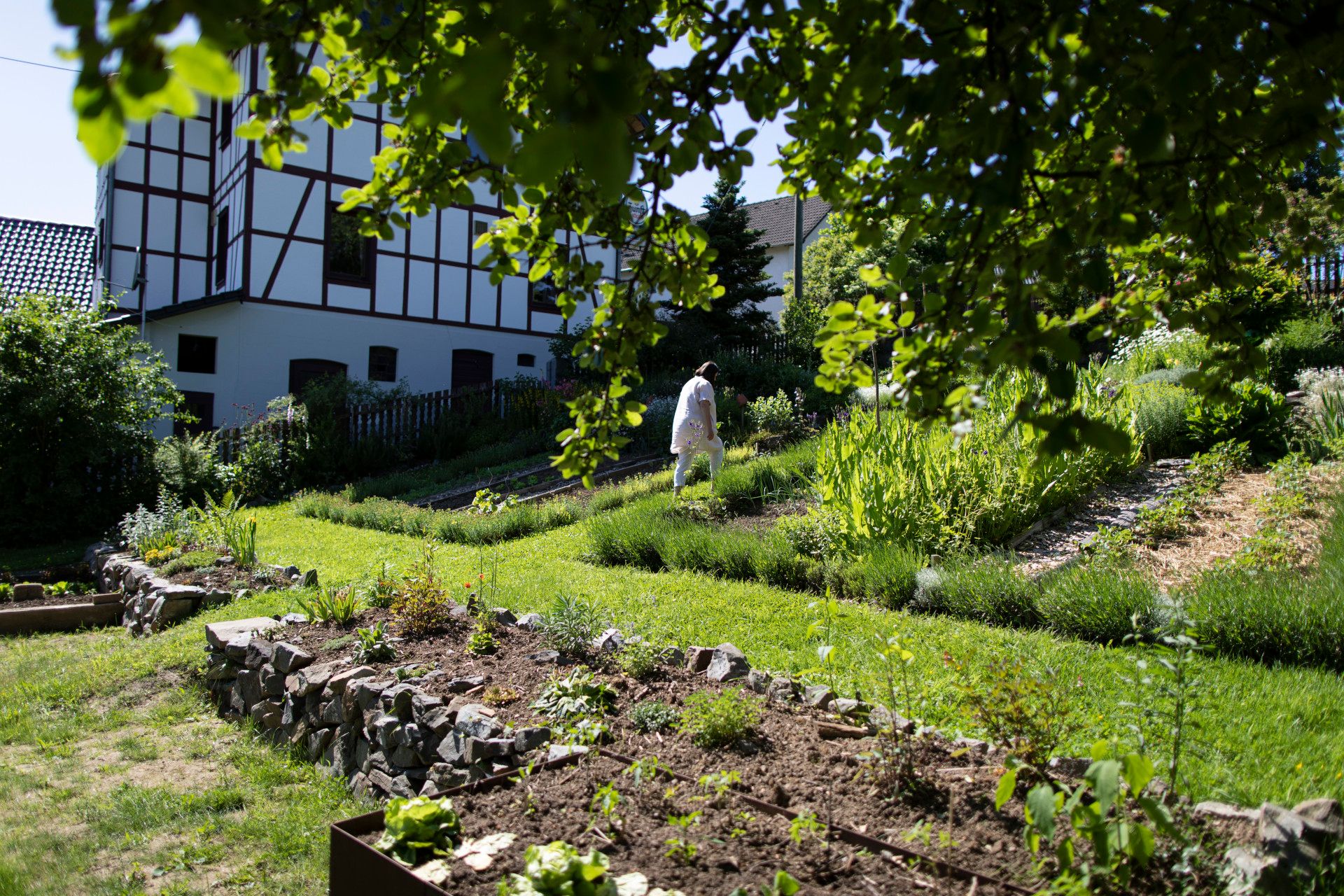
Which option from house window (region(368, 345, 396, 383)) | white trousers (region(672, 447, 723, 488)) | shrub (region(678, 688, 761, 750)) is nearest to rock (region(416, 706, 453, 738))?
shrub (region(678, 688, 761, 750))

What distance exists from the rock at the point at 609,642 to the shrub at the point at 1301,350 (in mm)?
8279

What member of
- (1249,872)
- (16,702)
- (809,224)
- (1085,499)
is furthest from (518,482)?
(809,224)

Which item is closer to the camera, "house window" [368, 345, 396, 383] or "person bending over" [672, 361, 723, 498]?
"person bending over" [672, 361, 723, 498]

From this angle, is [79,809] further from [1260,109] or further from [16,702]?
[1260,109]

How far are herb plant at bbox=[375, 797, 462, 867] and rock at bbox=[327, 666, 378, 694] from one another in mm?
1828

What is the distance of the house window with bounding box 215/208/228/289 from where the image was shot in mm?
16969

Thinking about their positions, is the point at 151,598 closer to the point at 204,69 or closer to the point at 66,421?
the point at 66,421

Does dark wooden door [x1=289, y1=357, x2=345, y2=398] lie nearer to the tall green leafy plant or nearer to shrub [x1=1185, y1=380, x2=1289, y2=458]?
the tall green leafy plant

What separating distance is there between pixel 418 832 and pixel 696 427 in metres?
6.22

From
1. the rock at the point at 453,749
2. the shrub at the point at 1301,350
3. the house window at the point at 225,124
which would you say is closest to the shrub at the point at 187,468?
the house window at the point at 225,124

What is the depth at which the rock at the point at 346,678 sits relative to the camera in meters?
4.14

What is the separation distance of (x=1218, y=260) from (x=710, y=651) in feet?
8.50

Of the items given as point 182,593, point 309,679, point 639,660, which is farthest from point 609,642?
point 182,593

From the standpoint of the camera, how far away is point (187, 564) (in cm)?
777
